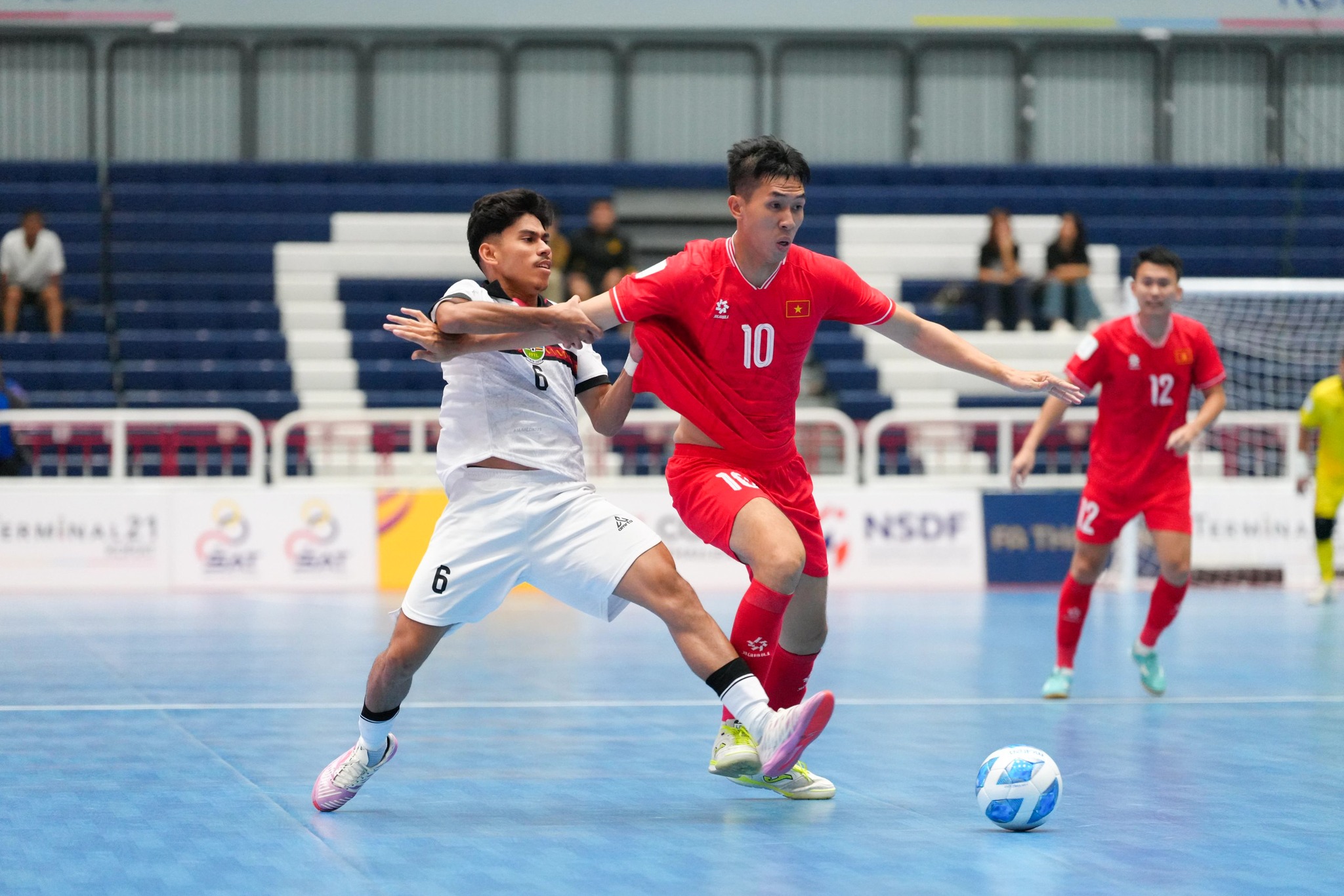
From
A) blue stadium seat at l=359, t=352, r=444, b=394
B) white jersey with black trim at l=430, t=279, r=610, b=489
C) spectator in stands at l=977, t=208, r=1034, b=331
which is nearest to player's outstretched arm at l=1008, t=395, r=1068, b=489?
white jersey with black trim at l=430, t=279, r=610, b=489

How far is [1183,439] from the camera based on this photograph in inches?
320

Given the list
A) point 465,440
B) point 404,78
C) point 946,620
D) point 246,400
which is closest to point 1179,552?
point 946,620

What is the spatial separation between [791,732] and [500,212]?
6.35 feet

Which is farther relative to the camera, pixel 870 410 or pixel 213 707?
pixel 870 410

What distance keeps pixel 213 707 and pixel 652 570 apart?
337cm

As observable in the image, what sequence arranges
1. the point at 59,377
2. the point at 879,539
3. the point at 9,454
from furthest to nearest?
1. the point at 59,377
2. the point at 879,539
3. the point at 9,454

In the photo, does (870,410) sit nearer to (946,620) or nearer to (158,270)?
(946,620)

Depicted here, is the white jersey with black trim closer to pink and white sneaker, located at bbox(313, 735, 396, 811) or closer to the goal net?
pink and white sneaker, located at bbox(313, 735, 396, 811)

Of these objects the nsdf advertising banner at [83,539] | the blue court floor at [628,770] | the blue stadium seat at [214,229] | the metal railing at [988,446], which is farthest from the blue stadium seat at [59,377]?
the metal railing at [988,446]

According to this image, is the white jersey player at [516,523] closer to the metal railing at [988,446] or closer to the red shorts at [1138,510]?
the red shorts at [1138,510]

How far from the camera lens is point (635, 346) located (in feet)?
18.6

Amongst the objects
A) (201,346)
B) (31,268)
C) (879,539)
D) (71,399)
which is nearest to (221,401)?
(201,346)

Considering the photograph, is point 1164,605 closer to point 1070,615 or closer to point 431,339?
point 1070,615

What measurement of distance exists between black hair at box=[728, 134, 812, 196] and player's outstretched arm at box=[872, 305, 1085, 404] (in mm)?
639
